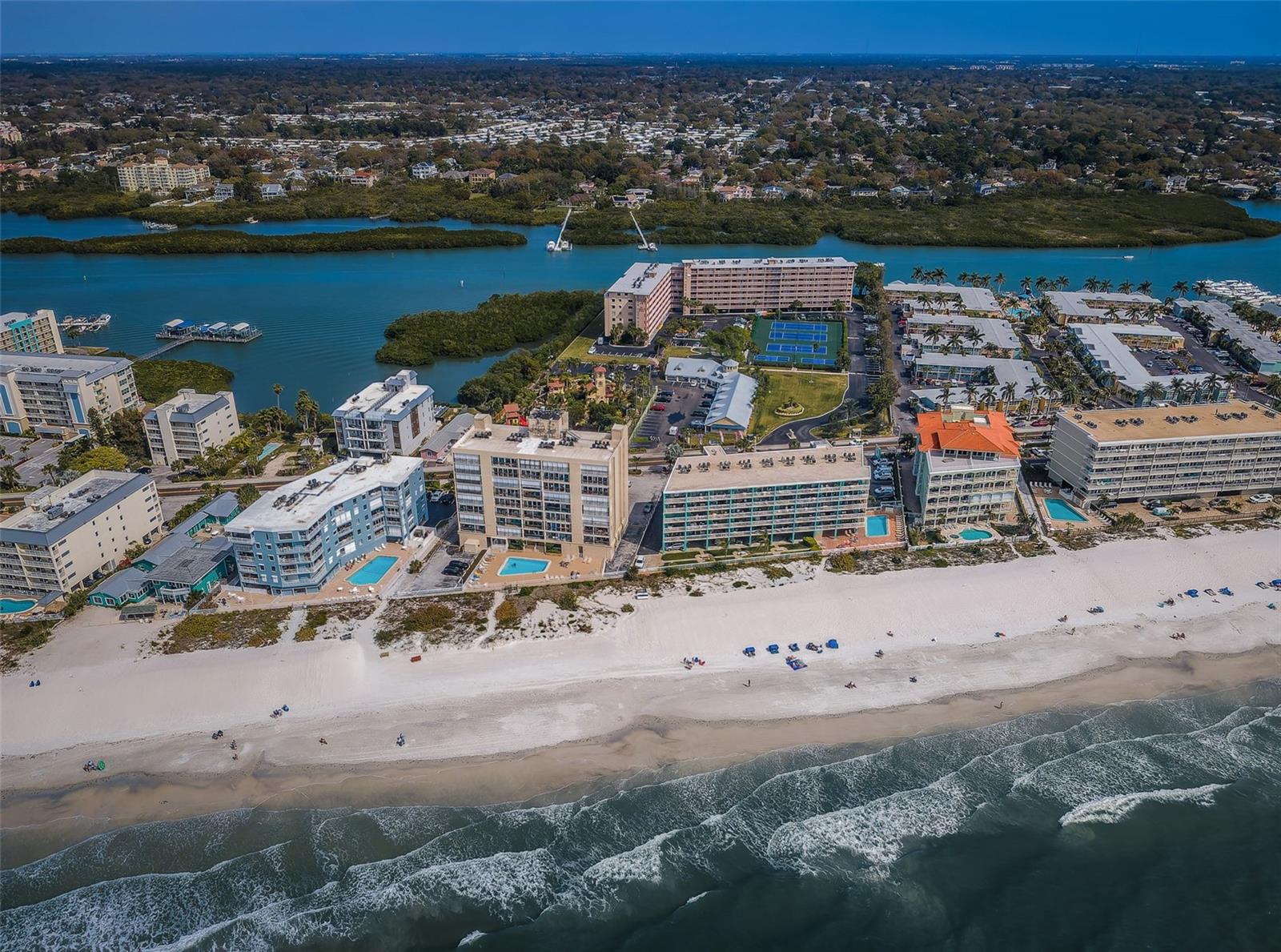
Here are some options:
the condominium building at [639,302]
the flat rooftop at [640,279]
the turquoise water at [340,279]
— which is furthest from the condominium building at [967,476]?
the turquoise water at [340,279]

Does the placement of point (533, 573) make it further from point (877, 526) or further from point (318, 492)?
point (877, 526)

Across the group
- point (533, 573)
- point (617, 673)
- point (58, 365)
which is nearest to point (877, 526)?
point (617, 673)

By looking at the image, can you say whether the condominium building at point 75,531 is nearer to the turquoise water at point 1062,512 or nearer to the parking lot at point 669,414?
the parking lot at point 669,414

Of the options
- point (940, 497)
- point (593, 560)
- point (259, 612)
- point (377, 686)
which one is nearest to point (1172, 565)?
point (940, 497)

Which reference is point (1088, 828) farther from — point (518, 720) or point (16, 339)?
point (16, 339)

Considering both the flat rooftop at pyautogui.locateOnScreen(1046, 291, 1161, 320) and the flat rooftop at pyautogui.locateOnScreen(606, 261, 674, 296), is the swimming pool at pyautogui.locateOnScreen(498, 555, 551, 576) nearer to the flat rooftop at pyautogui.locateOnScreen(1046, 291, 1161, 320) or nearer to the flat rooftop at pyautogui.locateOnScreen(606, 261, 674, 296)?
the flat rooftop at pyautogui.locateOnScreen(606, 261, 674, 296)

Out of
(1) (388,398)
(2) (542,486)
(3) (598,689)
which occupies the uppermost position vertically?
(2) (542,486)
